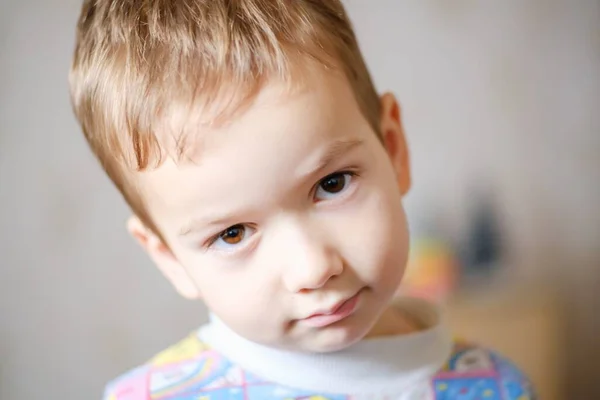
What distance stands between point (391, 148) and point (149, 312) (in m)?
0.57

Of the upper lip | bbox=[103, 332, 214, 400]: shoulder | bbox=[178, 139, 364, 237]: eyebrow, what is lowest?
bbox=[103, 332, 214, 400]: shoulder

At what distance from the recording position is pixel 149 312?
1.05 m

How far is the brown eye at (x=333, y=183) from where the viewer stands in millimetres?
533

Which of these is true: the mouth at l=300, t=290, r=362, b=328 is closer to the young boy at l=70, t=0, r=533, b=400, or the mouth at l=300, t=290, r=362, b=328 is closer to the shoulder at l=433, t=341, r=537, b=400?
the young boy at l=70, t=0, r=533, b=400

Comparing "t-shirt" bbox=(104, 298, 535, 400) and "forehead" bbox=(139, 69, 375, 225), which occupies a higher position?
"forehead" bbox=(139, 69, 375, 225)

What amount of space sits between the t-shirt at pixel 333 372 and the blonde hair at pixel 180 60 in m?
0.18

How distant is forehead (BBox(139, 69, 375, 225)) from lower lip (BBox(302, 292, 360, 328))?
12 centimetres

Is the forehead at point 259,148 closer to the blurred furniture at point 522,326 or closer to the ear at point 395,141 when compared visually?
the ear at point 395,141

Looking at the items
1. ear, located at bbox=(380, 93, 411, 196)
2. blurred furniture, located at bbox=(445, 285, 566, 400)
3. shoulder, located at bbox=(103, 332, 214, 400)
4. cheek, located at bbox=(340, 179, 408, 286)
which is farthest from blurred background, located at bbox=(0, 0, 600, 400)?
cheek, located at bbox=(340, 179, 408, 286)

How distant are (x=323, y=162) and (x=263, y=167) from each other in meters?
0.05

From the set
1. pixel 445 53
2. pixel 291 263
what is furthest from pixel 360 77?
pixel 445 53

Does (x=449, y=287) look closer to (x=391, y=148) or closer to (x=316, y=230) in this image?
(x=391, y=148)

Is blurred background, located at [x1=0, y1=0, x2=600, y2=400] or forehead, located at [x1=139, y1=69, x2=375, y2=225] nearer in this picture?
forehead, located at [x1=139, y1=69, x2=375, y2=225]

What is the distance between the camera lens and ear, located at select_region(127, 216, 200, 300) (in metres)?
0.62
